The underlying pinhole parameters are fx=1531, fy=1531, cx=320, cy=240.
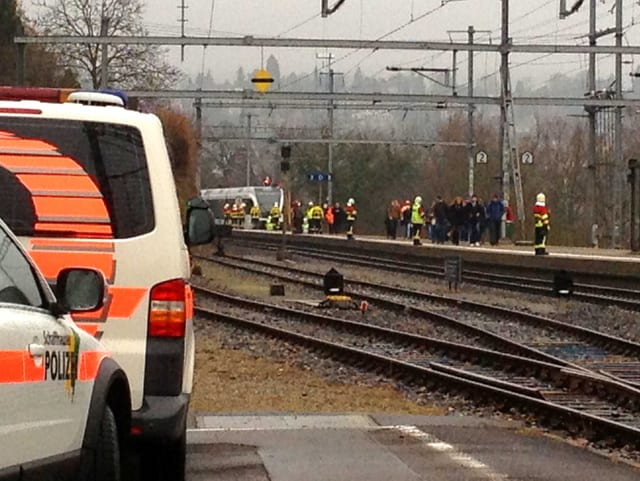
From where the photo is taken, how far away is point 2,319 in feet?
15.8

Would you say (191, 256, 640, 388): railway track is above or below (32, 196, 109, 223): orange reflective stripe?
below

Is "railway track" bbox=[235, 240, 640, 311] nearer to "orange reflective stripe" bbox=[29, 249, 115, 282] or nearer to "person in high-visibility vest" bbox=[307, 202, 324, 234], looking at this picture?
"orange reflective stripe" bbox=[29, 249, 115, 282]

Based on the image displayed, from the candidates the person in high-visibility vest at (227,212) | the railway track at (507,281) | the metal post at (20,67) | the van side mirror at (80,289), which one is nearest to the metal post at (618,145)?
the railway track at (507,281)

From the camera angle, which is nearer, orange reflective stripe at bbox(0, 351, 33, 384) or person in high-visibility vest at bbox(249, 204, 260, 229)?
orange reflective stripe at bbox(0, 351, 33, 384)

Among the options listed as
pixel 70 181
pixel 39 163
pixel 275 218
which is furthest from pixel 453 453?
pixel 275 218

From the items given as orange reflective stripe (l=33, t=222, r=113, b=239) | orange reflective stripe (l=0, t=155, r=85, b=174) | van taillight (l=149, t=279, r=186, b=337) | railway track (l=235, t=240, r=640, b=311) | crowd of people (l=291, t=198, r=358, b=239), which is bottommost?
railway track (l=235, t=240, r=640, b=311)

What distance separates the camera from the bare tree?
176ft

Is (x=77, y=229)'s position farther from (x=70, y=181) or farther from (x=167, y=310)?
(x=167, y=310)

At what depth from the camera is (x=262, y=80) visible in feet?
139

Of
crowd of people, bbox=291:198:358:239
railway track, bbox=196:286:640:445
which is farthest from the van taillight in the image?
crowd of people, bbox=291:198:358:239

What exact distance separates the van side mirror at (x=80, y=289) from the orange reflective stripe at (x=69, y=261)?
121 centimetres

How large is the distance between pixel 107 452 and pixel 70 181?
164 centimetres

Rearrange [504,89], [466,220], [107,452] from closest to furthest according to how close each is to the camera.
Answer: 1. [107,452]
2. [504,89]
3. [466,220]

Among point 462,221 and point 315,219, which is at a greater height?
point 462,221
